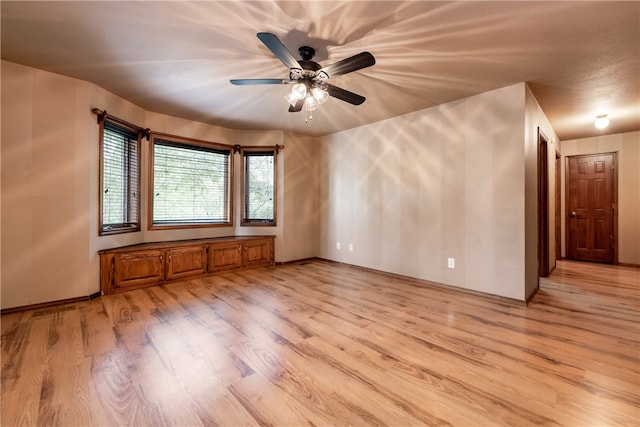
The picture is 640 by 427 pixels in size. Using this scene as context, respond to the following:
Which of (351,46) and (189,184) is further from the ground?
(351,46)

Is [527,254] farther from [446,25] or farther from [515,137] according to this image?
[446,25]

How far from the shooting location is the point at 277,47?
6.59 ft

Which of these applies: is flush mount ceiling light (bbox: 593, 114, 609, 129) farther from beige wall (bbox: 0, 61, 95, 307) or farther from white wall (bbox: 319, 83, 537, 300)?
beige wall (bbox: 0, 61, 95, 307)

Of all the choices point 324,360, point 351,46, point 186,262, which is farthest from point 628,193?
point 186,262

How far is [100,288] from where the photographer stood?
3.49 metres

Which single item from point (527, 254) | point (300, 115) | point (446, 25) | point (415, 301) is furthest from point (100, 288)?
point (527, 254)

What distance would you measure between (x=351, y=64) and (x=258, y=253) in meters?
3.71

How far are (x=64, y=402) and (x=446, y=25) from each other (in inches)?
140

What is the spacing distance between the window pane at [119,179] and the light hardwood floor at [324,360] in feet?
3.57

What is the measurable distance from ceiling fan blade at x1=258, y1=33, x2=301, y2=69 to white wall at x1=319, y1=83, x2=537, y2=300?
2.50m

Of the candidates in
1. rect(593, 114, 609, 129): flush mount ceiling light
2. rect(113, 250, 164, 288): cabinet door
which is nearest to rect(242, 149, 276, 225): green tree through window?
rect(113, 250, 164, 288): cabinet door

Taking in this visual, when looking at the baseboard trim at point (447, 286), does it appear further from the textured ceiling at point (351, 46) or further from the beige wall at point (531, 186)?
the textured ceiling at point (351, 46)

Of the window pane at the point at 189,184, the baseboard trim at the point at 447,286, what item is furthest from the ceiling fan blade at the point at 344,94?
the window pane at the point at 189,184

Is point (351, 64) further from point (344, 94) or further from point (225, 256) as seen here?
point (225, 256)
